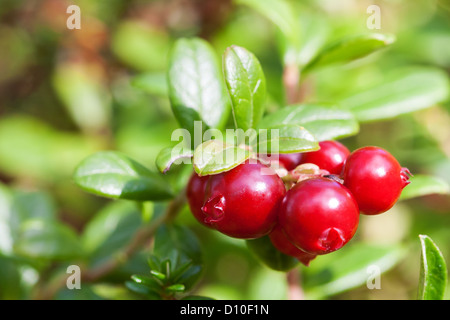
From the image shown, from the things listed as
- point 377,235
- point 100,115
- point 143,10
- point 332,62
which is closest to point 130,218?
point 332,62

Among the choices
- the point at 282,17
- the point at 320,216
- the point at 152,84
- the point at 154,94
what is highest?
the point at 154,94

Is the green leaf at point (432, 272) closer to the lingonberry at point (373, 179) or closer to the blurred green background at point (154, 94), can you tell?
the lingonberry at point (373, 179)

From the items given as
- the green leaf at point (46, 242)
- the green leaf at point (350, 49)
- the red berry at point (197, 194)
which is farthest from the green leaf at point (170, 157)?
the green leaf at point (46, 242)

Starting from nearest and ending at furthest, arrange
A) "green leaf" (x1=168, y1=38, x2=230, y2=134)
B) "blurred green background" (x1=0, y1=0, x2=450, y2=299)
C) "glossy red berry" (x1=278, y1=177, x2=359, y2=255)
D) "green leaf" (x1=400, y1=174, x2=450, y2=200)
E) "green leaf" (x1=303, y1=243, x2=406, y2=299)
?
1. "glossy red berry" (x1=278, y1=177, x2=359, y2=255)
2. "green leaf" (x1=168, y1=38, x2=230, y2=134)
3. "green leaf" (x1=400, y1=174, x2=450, y2=200)
4. "green leaf" (x1=303, y1=243, x2=406, y2=299)
5. "blurred green background" (x1=0, y1=0, x2=450, y2=299)

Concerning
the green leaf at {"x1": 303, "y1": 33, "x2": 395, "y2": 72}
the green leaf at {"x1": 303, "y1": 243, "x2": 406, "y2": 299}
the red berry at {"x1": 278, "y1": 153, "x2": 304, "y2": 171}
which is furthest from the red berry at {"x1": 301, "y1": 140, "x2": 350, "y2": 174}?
the green leaf at {"x1": 303, "y1": 243, "x2": 406, "y2": 299}

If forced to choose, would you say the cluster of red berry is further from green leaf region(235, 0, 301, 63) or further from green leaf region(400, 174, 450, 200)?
green leaf region(235, 0, 301, 63)

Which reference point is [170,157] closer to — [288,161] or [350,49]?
[288,161]

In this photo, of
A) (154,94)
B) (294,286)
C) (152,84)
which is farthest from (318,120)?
(154,94)

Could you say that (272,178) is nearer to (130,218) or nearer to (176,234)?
(176,234)
